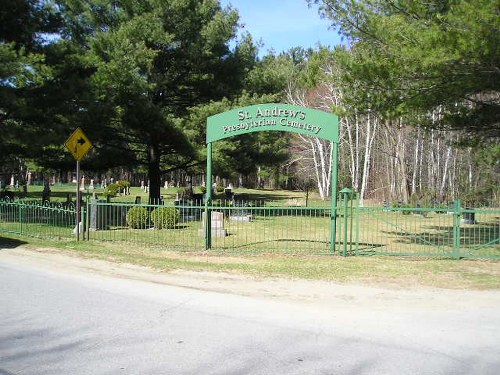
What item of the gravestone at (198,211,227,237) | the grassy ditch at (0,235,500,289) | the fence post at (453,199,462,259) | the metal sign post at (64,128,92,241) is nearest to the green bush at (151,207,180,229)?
the gravestone at (198,211,227,237)

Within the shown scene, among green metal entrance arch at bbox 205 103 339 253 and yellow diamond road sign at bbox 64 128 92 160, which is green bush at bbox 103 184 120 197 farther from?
green metal entrance arch at bbox 205 103 339 253

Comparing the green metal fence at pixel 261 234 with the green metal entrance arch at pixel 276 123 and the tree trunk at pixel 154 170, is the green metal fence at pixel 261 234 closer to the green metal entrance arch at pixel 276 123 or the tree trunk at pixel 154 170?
the green metal entrance arch at pixel 276 123

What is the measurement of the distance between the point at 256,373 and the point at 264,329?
1.66 meters

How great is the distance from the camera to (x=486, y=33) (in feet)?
34.3

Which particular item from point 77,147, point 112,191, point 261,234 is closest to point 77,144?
point 77,147

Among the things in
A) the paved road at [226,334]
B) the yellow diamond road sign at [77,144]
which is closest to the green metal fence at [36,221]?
the yellow diamond road sign at [77,144]

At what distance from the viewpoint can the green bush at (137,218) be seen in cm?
1877

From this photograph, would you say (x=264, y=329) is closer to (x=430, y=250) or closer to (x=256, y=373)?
(x=256, y=373)

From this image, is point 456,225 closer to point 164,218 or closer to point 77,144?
point 77,144

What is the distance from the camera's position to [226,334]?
6.04m

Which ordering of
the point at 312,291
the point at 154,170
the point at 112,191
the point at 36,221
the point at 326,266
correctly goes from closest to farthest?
the point at 312,291
the point at 326,266
the point at 36,221
the point at 154,170
the point at 112,191

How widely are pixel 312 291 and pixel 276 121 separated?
601 cm

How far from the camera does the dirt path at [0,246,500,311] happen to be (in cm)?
801

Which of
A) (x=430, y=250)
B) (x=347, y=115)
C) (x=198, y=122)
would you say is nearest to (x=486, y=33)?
(x=347, y=115)
